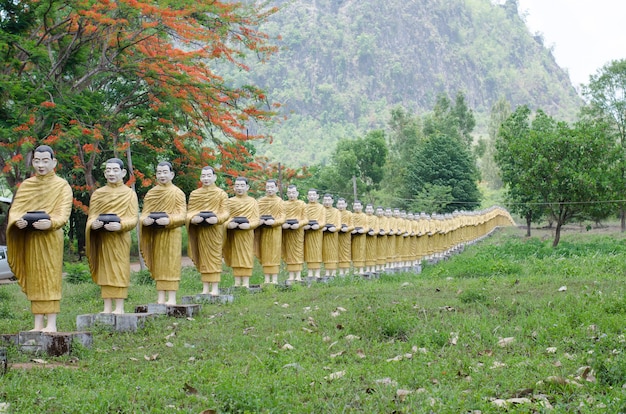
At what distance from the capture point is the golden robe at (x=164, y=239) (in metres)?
11.0

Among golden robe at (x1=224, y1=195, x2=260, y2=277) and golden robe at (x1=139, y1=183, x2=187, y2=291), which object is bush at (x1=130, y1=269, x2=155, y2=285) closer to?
golden robe at (x1=224, y1=195, x2=260, y2=277)

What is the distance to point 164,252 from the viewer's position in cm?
1102

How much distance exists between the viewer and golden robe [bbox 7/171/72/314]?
8609 millimetres

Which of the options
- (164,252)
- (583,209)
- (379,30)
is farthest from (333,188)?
(379,30)

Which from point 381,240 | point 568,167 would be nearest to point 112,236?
point 381,240

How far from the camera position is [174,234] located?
11117mm

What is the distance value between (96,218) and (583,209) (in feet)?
66.0

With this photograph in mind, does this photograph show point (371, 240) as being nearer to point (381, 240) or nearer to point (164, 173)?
point (381, 240)

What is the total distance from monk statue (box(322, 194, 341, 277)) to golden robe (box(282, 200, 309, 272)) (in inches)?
63.3

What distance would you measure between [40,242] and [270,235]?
6503 mm

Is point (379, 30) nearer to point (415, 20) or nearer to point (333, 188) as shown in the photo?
point (415, 20)

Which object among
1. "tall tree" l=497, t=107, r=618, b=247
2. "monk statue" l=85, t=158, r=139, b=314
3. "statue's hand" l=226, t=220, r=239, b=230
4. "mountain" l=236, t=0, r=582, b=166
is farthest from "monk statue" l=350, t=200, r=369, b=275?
"mountain" l=236, t=0, r=582, b=166

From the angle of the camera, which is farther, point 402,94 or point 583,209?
point 402,94

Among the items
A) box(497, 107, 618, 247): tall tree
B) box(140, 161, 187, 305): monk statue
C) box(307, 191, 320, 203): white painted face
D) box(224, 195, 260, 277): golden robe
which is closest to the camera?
box(140, 161, 187, 305): monk statue
